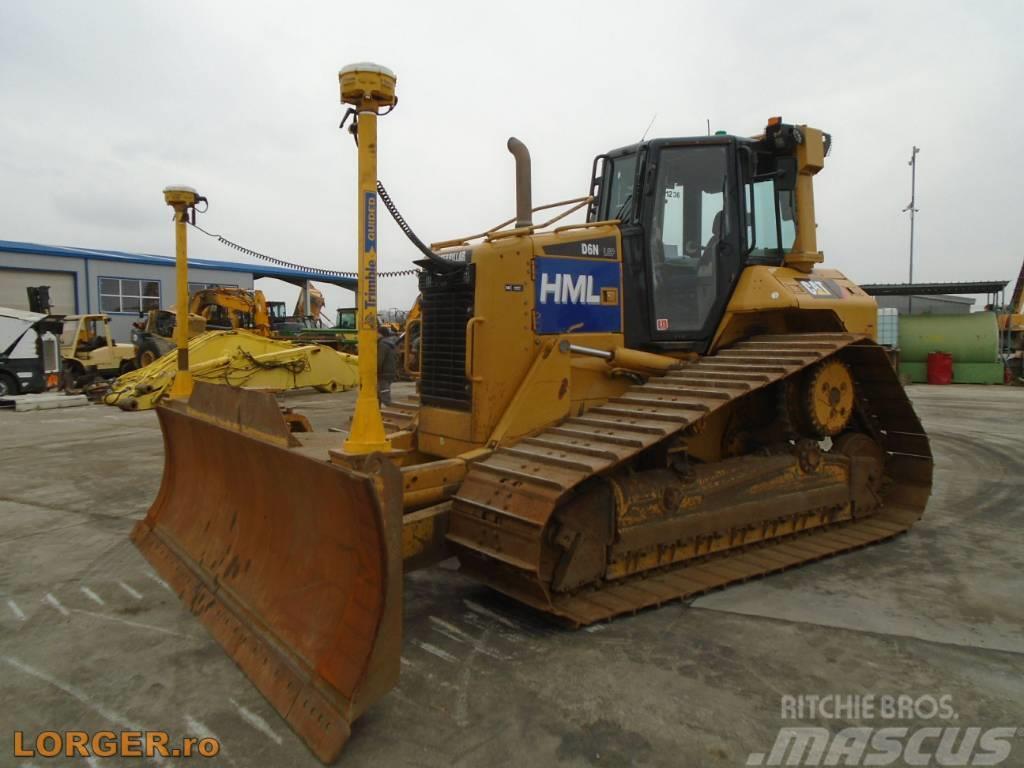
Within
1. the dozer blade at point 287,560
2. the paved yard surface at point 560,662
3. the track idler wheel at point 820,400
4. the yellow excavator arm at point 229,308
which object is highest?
the yellow excavator arm at point 229,308

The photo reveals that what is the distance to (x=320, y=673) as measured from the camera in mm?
3363

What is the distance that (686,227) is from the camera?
588 cm

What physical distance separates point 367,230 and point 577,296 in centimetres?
185

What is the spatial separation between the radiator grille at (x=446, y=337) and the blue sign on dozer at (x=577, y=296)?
0.49 m

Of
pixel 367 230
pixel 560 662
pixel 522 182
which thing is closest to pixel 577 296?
pixel 522 182

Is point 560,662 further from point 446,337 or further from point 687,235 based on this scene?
point 687,235

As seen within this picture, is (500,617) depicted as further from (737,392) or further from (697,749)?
(737,392)

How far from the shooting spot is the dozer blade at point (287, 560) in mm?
3203

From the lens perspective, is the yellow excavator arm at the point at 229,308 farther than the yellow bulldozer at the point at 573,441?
Yes

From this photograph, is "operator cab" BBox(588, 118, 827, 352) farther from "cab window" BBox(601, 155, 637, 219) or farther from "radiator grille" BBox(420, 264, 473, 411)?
"radiator grille" BBox(420, 264, 473, 411)

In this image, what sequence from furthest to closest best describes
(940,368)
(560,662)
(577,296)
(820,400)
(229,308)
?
1. (229,308)
2. (940,368)
3. (820,400)
4. (577,296)
5. (560,662)

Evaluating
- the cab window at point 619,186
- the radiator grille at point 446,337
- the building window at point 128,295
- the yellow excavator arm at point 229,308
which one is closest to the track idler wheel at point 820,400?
the cab window at point 619,186

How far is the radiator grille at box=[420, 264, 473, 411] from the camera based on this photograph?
5199 mm

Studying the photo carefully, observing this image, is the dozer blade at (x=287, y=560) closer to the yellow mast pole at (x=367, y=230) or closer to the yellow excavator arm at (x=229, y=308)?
the yellow mast pole at (x=367, y=230)
